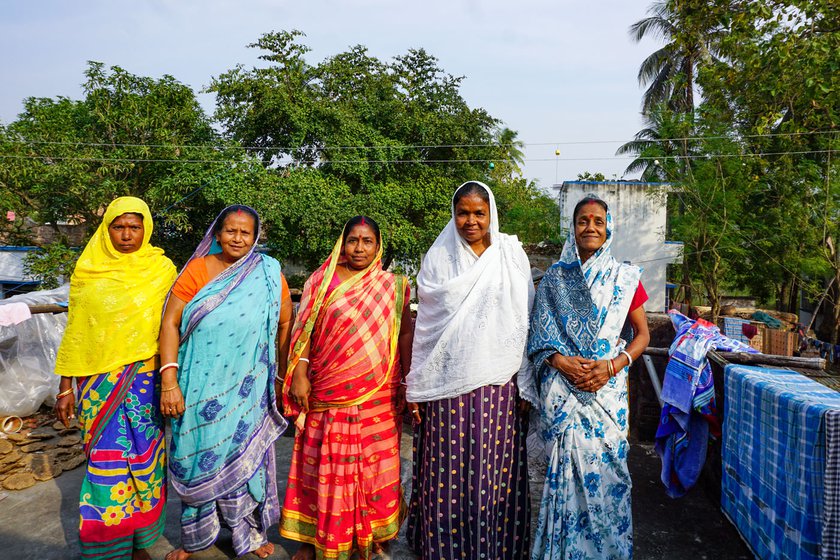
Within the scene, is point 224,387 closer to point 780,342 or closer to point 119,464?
point 119,464

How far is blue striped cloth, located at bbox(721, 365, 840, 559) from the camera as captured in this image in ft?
6.94

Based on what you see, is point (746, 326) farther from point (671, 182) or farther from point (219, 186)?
point (219, 186)

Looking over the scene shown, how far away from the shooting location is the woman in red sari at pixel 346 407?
9.00 ft

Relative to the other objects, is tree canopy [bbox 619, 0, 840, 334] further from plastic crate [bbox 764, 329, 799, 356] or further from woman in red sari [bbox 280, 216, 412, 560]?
woman in red sari [bbox 280, 216, 412, 560]

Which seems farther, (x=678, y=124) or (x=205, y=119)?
(x=205, y=119)

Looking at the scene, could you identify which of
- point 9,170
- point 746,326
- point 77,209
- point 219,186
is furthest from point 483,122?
point 9,170

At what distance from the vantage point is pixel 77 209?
1409cm

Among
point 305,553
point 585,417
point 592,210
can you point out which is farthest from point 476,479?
point 592,210

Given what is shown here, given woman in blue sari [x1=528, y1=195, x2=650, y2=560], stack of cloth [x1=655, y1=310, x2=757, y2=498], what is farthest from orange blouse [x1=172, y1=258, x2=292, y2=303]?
stack of cloth [x1=655, y1=310, x2=757, y2=498]

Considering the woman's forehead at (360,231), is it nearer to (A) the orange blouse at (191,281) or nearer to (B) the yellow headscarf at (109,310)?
(A) the orange blouse at (191,281)

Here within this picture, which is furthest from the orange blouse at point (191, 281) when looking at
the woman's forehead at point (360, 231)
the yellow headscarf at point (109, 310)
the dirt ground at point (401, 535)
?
the dirt ground at point (401, 535)

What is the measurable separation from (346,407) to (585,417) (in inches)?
48.2

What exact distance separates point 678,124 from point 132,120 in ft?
52.5

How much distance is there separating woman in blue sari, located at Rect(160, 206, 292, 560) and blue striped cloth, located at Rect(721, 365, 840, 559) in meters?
2.58
